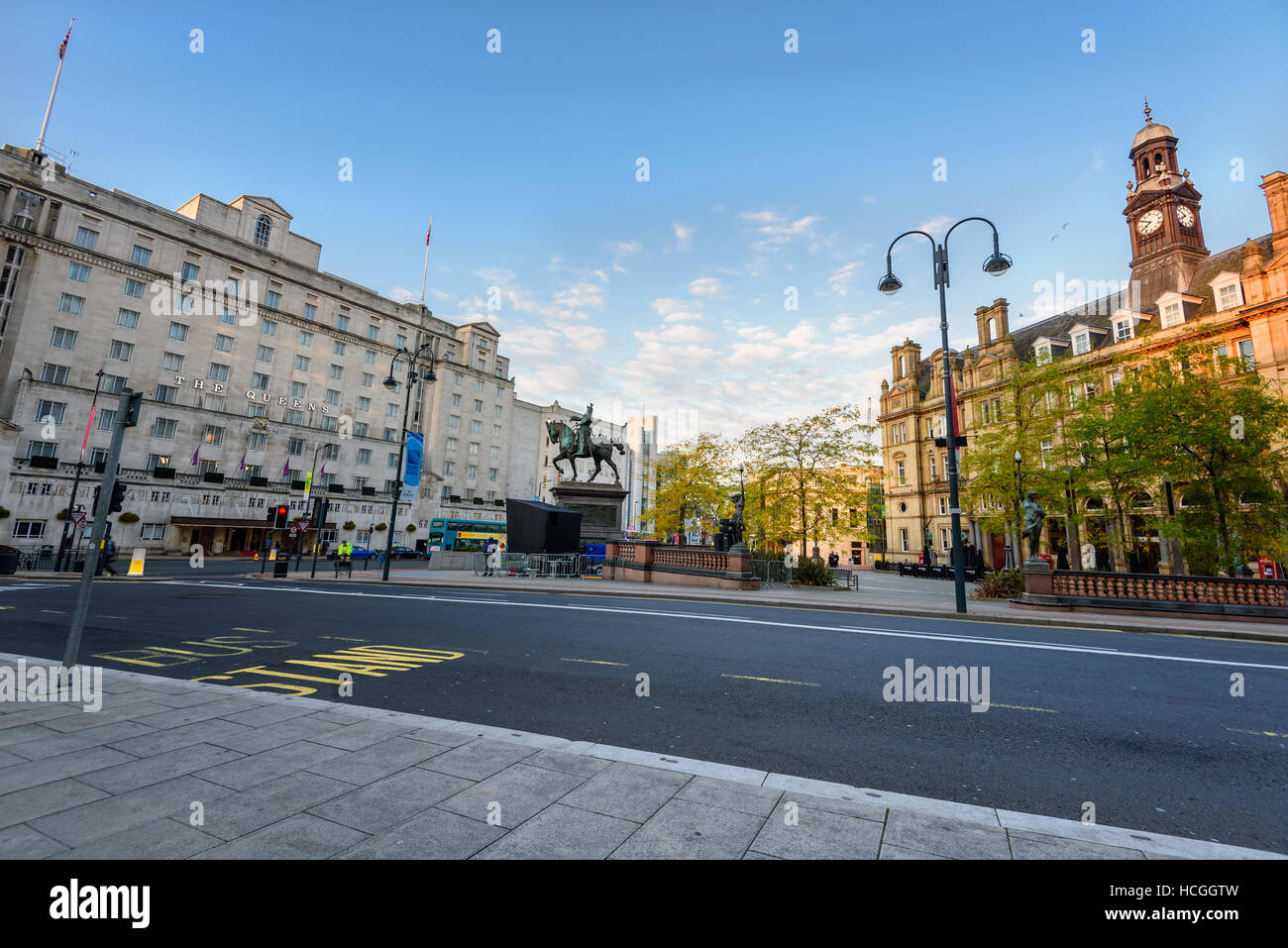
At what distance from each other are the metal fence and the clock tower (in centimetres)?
4747

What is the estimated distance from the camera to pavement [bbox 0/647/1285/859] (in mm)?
2850

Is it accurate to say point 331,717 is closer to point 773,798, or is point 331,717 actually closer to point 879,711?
point 773,798

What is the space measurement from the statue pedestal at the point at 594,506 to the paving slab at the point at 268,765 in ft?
84.0

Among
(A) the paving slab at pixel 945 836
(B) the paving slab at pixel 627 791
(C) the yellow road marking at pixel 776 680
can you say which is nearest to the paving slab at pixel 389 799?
(B) the paving slab at pixel 627 791

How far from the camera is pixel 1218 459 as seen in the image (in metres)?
21.2

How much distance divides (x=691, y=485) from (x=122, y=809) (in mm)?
41304

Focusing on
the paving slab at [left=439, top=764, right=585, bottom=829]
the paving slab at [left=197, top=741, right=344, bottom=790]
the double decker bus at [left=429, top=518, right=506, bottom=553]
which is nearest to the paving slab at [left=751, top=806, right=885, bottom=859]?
the paving slab at [left=439, top=764, right=585, bottom=829]

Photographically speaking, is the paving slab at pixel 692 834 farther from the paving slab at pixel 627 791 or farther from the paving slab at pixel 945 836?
the paving slab at pixel 945 836

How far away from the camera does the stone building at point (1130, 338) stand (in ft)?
103

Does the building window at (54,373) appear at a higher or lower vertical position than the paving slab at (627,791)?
higher

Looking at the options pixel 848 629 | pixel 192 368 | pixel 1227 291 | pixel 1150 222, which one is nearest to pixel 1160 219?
pixel 1150 222

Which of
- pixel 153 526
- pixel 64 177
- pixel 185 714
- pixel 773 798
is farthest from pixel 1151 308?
pixel 64 177

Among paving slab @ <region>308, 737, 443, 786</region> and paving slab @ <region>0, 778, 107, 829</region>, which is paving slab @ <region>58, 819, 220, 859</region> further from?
paving slab @ <region>308, 737, 443, 786</region>
